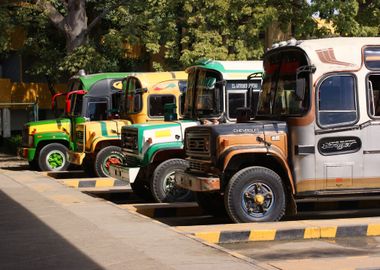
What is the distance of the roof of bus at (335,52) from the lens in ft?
36.2

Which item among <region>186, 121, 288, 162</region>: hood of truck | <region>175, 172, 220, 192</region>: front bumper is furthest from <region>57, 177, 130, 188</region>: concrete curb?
<region>186, 121, 288, 162</region>: hood of truck

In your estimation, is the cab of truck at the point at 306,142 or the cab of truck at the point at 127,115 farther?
the cab of truck at the point at 127,115

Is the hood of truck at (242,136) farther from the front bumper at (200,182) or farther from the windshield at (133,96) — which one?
the windshield at (133,96)

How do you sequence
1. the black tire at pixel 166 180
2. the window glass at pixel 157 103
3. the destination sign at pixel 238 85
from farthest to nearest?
the window glass at pixel 157 103
the destination sign at pixel 238 85
the black tire at pixel 166 180

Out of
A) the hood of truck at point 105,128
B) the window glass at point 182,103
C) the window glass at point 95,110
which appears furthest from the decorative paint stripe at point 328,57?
the window glass at point 95,110

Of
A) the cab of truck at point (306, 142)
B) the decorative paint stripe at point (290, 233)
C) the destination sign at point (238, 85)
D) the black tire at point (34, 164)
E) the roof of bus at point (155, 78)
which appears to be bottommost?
the decorative paint stripe at point (290, 233)

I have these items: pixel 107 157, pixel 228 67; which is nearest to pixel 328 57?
pixel 228 67

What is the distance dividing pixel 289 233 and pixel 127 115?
7509mm

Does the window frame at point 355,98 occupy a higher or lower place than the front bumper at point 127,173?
higher

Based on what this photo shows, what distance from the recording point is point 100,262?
800 centimetres

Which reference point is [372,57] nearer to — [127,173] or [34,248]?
[127,173]

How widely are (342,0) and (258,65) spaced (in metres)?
9.57

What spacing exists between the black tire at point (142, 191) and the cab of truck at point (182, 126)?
0.32 metres

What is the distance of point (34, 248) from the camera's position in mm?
8961
